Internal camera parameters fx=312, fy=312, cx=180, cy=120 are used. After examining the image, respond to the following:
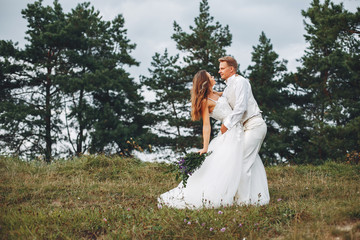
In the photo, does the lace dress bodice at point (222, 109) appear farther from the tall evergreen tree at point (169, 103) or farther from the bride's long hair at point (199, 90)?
the tall evergreen tree at point (169, 103)

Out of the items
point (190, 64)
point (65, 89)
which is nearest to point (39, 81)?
point (65, 89)

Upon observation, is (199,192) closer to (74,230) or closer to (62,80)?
(74,230)

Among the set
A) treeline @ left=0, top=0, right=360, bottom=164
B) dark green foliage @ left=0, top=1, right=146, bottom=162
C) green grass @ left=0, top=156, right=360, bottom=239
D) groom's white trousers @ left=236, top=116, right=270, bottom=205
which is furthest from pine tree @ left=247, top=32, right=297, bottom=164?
groom's white trousers @ left=236, top=116, right=270, bottom=205

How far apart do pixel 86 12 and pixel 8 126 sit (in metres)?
9.50

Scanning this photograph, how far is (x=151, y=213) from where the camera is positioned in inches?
168

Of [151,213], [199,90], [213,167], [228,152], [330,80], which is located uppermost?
[330,80]

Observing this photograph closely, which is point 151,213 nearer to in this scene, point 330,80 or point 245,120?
point 245,120

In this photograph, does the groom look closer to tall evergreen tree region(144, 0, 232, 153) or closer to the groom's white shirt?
the groom's white shirt

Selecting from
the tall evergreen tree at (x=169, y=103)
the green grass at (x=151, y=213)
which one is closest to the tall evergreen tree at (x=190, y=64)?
the tall evergreen tree at (x=169, y=103)

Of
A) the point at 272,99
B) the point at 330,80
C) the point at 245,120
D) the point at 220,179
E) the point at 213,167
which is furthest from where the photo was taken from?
the point at 272,99

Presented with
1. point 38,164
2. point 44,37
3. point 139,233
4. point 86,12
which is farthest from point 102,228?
point 86,12

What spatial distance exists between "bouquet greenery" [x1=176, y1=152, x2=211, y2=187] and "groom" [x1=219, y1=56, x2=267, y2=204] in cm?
58

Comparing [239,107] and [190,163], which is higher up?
[239,107]

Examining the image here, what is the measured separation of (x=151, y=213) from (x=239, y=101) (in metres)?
2.06
